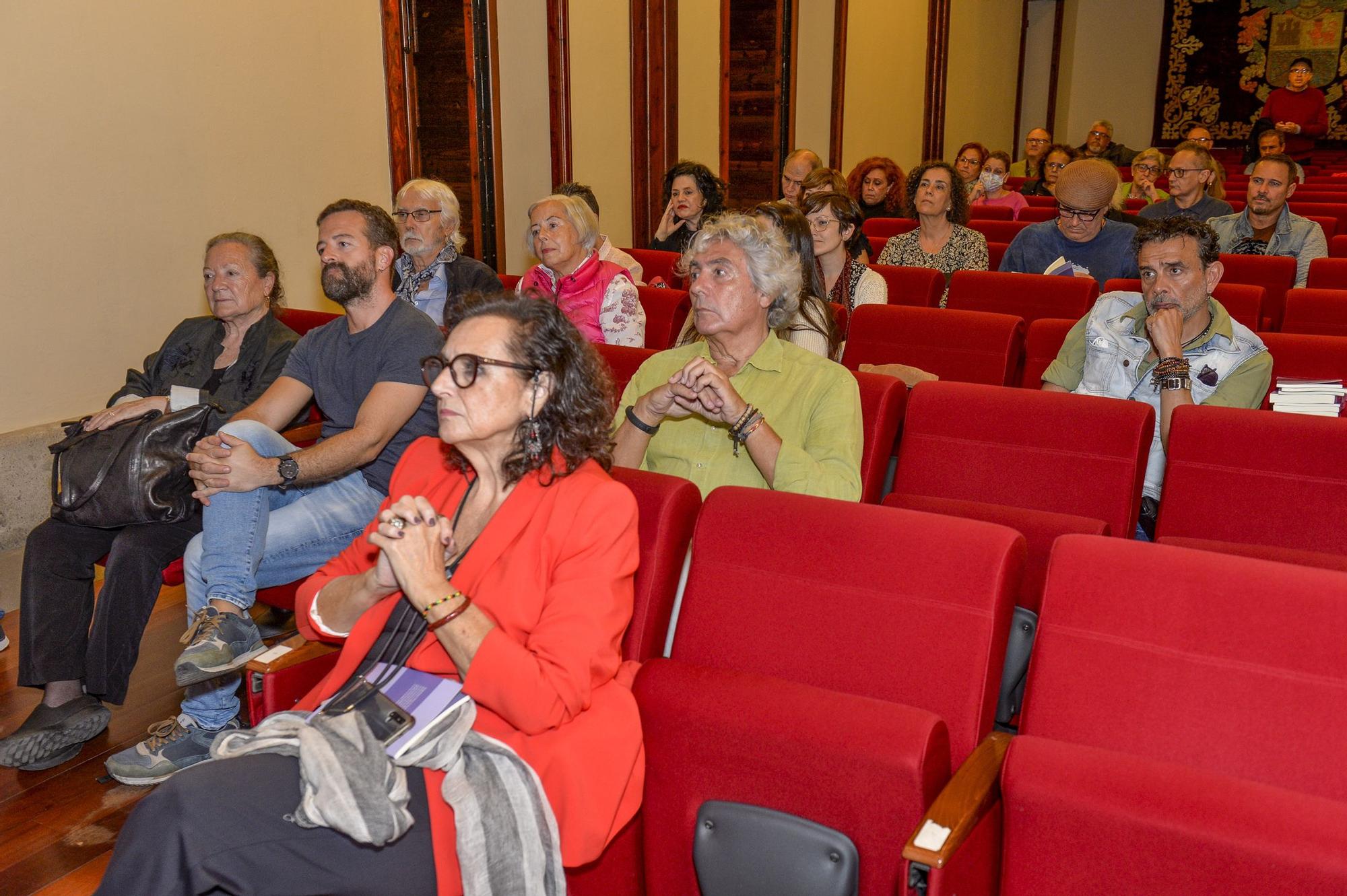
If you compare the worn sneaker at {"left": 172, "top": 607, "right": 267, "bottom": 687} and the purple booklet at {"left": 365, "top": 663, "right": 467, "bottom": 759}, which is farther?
the worn sneaker at {"left": 172, "top": 607, "right": 267, "bottom": 687}

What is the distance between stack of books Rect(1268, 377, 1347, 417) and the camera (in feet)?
8.84

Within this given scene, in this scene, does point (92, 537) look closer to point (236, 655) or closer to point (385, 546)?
point (236, 655)

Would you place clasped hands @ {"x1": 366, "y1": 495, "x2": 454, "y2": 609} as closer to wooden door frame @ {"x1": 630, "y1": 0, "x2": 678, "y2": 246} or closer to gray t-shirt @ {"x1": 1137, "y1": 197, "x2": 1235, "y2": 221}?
gray t-shirt @ {"x1": 1137, "y1": 197, "x2": 1235, "y2": 221}

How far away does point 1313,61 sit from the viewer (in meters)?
12.8

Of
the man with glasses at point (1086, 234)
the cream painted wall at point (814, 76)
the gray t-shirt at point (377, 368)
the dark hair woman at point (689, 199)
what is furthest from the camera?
the cream painted wall at point (814, 76)

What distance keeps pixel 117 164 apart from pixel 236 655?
2458mm

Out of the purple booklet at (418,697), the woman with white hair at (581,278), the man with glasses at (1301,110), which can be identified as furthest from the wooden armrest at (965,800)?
the man with glasses at (1301,110)

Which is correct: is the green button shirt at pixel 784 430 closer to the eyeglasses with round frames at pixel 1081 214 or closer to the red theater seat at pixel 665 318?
the red theater seat at pixel 665 318

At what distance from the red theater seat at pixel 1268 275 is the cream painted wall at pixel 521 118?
3270 millimetres

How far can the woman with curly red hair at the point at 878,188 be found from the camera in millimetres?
6246

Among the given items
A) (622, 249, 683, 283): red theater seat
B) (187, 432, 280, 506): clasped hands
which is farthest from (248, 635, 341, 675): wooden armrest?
(622, 249, 683, 283): red theater seat

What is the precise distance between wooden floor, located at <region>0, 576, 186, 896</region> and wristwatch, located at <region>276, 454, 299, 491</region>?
2.21ft

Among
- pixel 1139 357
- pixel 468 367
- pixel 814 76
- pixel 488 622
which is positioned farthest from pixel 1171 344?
pixel 814 76

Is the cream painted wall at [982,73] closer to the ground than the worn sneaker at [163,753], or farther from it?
farther from it
